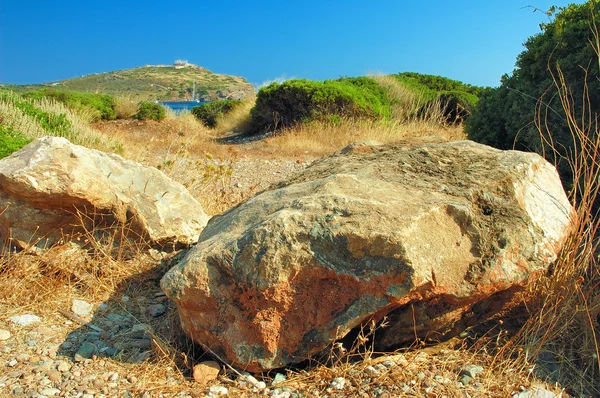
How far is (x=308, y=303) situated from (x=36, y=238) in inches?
88.9

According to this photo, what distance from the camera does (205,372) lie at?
238cm

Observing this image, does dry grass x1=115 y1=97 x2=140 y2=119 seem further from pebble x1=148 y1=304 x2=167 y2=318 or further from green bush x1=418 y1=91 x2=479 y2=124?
pebble x1=148 y1=304 x2=167 y2=318

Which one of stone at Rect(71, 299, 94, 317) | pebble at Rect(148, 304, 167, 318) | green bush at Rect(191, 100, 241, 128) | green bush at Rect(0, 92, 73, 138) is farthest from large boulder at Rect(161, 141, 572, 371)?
green bush at Rect(191, 100, 241, 128)

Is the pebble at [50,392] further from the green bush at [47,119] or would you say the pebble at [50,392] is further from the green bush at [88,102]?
the green bush at [88,102]

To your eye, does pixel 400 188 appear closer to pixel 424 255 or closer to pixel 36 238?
pixel 424 255

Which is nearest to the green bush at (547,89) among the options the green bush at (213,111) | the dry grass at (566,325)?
the dry grass at (566,325)

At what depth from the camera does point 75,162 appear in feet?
11.2

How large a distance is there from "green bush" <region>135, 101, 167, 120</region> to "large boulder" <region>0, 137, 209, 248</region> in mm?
14052

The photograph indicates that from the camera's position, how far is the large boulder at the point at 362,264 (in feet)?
7.13

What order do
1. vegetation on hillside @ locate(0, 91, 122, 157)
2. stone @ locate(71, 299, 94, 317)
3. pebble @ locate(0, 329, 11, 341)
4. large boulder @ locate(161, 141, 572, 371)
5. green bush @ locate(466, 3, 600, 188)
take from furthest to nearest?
vegetation on hillside @ locate(0, 91, 122, 157)
green bush @ locate(466, 3, 600, 188)
stone @ locate(71, 299, 94, 317)
pebble @ locate(0, 329, 11, 341)
large boulder @ locate(161, 141, 572, 371)

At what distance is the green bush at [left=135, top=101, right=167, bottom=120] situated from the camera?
1738 centimetres

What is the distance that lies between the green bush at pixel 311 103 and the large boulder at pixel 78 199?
928 cm

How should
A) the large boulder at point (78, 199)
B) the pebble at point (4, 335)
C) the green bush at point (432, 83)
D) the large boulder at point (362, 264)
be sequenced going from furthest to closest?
the green bush at point (432, 83) < the large boulder at point (78, 199) < the pebble at point (4, 335) < the large boulder at point (362, 264)

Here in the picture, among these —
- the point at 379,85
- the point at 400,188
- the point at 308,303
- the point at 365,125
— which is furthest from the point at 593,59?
the point at 379,85
